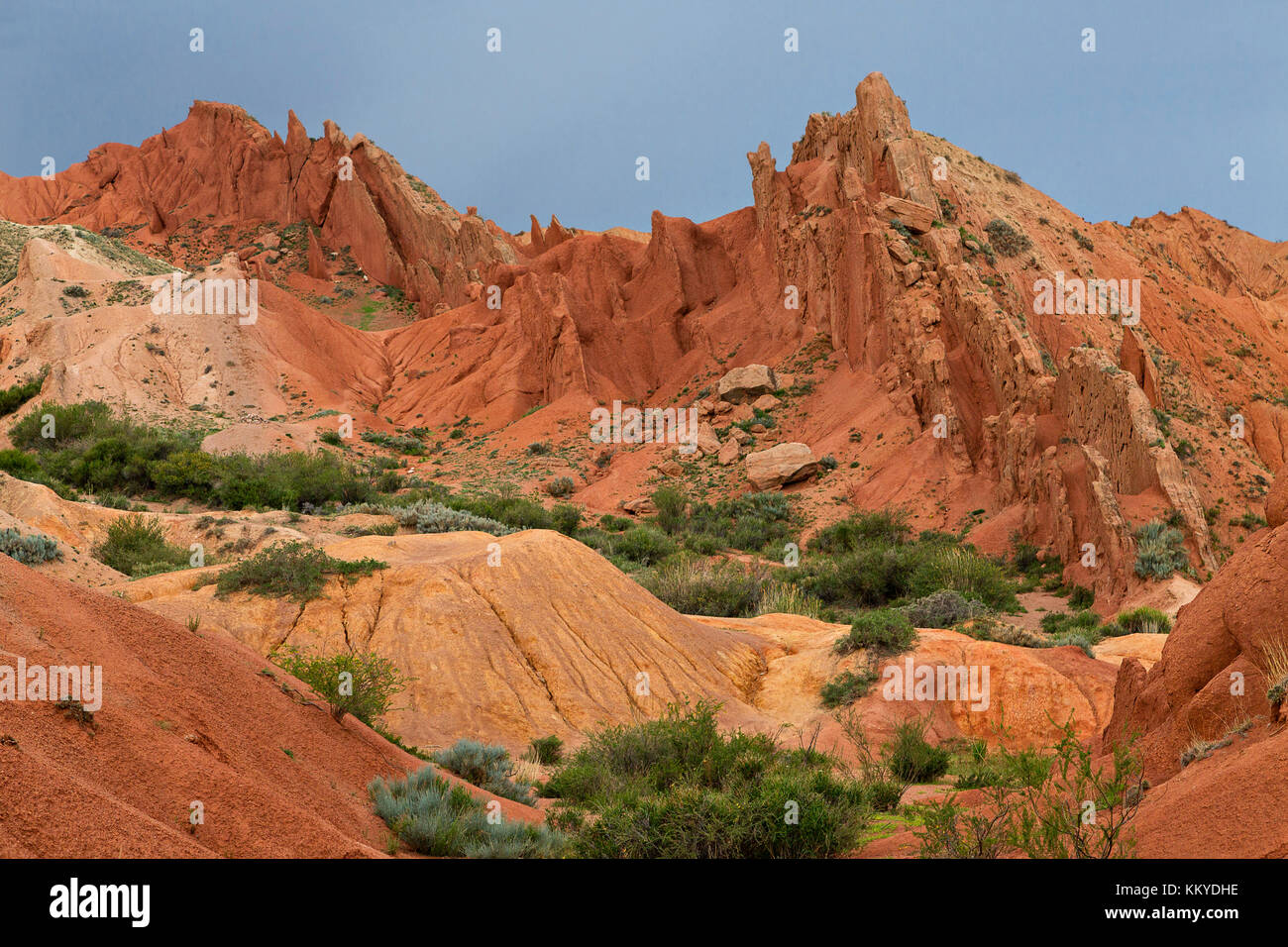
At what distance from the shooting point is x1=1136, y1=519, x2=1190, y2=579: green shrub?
25438 mm

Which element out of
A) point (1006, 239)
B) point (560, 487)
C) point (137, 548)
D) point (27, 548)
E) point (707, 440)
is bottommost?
point (27, 548)

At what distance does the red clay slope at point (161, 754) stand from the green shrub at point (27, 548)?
8.49m

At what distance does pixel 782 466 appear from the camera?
4147 centimetres

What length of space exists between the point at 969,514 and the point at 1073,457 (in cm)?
528

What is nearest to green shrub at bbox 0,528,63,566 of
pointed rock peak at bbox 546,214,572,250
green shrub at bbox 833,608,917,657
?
green shrub at bbox 833,608,917,657

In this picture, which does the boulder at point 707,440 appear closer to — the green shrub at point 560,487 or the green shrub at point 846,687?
the green shrub at point 560,487

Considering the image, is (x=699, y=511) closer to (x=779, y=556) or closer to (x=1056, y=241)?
(x=779, y=556)

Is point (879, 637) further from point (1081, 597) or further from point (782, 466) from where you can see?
point (782, 466)

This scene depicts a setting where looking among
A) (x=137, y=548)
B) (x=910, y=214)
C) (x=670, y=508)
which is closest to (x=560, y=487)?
(x=670, y=508)

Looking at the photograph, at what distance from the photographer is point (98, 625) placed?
310 inches

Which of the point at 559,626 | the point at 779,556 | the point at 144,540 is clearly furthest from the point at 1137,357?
the point at 144,540

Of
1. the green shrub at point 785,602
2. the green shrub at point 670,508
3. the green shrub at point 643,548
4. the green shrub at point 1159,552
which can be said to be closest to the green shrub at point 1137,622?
the green shrub at point 1159,552

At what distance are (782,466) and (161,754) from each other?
36282 millimetres
